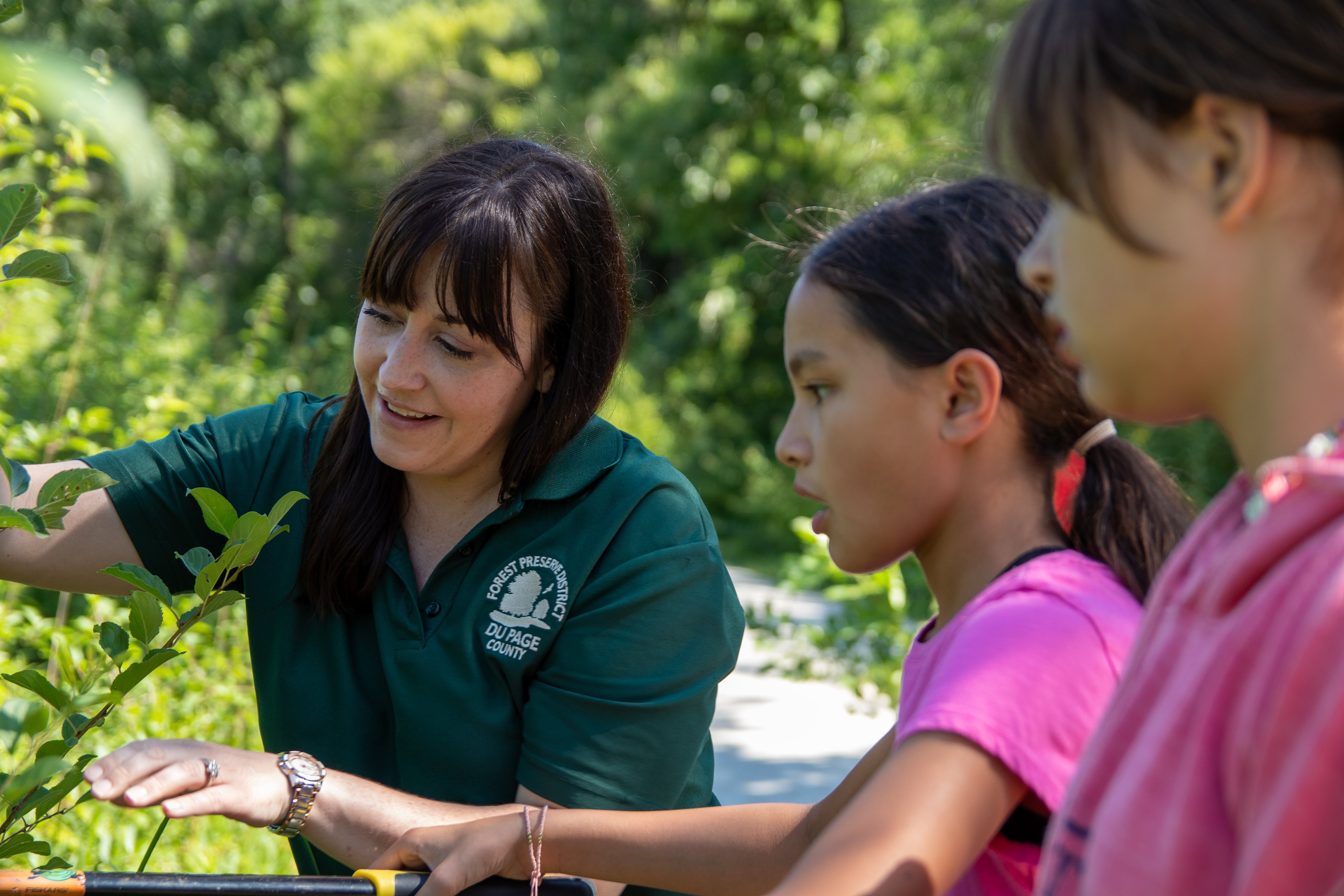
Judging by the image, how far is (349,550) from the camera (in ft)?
5.85

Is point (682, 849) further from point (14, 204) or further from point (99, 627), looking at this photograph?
point (14, 204)

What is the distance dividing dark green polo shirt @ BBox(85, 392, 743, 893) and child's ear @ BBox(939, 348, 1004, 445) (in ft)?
2.14

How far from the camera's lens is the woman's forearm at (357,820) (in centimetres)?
150

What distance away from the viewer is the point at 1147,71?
760 millimetres

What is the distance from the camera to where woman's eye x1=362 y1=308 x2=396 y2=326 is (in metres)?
1.81

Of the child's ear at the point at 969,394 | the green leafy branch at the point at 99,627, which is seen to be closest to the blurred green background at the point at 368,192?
the child's ear at the point at 969,394

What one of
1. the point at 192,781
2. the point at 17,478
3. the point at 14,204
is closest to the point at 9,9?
the point at 14,204

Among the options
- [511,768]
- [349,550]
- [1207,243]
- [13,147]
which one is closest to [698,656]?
[511,768]

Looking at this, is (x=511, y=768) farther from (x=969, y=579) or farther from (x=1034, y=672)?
(x=1034, y=672)

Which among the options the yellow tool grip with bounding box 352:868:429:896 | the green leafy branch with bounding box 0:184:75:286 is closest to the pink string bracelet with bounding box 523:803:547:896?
the yellow tool grip with bounding box 352:868:429:896

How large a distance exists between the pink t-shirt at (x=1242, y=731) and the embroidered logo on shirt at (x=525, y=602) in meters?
1.02

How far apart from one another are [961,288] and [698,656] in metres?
0.76

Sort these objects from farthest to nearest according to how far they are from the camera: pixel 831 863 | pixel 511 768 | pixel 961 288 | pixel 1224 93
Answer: pixel 511 768, pixel 961 288, pixel 831 863, pixel 1224 93

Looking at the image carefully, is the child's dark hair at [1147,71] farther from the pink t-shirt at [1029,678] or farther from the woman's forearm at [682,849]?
the woman's forearm at [682,849]
